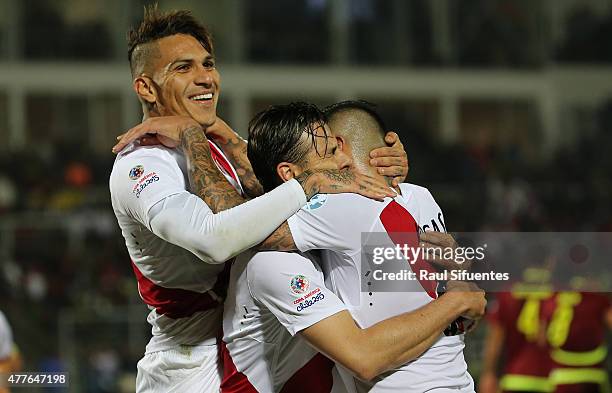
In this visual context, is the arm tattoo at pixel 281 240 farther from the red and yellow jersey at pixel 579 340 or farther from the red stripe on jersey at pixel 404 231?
the red and yellow jersey at pixel 579 340

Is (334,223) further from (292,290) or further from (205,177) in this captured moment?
(205,177)

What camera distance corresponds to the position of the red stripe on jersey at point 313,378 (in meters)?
3.74

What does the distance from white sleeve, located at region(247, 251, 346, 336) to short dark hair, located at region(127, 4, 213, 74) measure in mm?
1245

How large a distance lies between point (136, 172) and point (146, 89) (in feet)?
2.01

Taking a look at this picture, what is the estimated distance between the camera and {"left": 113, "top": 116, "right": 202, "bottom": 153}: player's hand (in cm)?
409

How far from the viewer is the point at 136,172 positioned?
3939mm

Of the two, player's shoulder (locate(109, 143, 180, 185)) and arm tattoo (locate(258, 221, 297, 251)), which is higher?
player's shoulder (locate(109, 143, 180, 185))

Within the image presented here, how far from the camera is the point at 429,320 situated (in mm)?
3480

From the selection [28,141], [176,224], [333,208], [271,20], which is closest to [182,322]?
[176,224]

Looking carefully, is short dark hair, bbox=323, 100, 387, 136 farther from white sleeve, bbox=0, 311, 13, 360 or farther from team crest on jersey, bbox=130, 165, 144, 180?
white sleeve, bbox=0, 311, 13, 360

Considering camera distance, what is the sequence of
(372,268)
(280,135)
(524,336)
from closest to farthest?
(372,268) → (280,135) → (524,336)

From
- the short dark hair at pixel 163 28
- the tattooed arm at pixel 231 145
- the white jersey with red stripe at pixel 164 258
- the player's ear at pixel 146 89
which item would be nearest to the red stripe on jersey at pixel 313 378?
the white jersey with red stripe at pixel 164 258

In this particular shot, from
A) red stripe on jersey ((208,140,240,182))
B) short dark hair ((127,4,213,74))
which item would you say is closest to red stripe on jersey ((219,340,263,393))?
red stripe on jersey ((208,140,240,182))

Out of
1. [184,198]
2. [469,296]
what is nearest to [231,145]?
[184,198]
